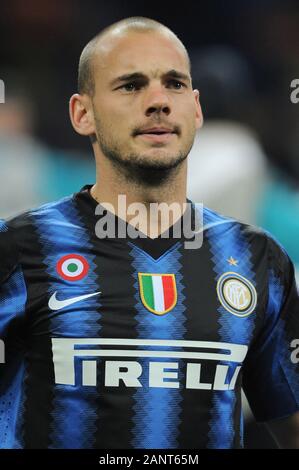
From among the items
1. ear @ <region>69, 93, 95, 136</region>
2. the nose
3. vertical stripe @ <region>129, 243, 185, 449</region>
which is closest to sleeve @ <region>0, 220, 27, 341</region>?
vertical stripe @ <region>129, 243, 185, 449</region>

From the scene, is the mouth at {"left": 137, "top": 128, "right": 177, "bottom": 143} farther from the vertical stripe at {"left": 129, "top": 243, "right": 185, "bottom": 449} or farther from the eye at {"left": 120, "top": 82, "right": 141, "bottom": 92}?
the vertical stripe at {"left": 129, "top": 243, "right": 185, "bottom": 449}

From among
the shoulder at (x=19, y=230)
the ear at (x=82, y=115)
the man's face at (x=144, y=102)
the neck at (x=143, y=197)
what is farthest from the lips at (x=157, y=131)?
the shoulder at (x=19, y=230)

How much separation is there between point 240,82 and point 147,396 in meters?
2.68

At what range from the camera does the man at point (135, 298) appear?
226 cm

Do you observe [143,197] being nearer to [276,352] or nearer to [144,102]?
[144,102]

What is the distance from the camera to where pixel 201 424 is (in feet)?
7.52

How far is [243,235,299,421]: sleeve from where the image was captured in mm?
2508

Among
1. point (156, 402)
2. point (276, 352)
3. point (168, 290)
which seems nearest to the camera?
point (156, 402)

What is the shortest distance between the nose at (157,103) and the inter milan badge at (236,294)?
0.51m

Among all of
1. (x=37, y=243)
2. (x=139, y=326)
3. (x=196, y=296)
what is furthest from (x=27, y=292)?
(x=196, y=296)

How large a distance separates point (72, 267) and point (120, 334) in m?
0.24

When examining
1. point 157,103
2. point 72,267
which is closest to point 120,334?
point 72,267

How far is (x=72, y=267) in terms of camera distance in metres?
2.37

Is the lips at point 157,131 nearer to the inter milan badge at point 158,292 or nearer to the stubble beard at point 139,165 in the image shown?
the stubble beard at point 139,165
